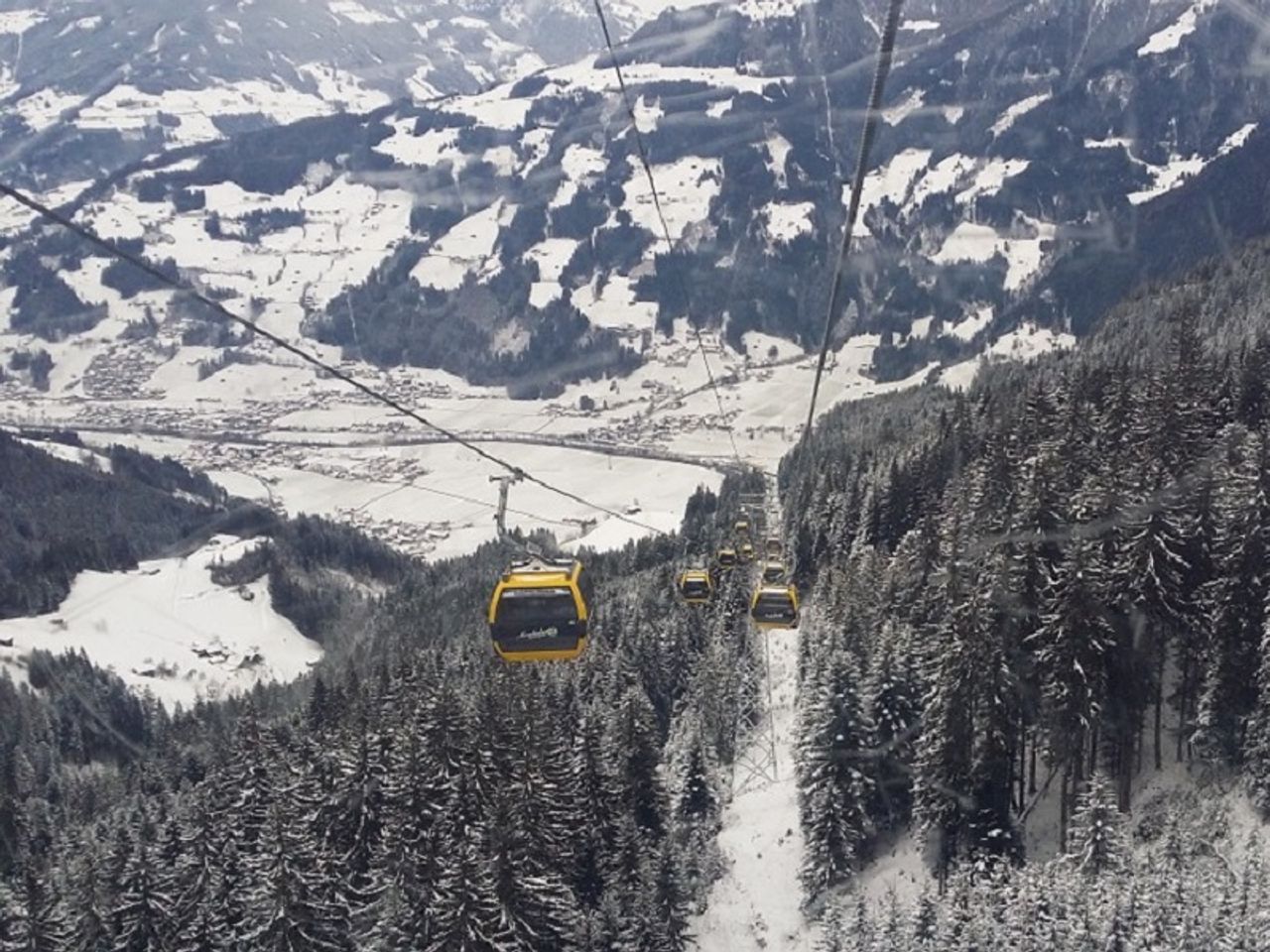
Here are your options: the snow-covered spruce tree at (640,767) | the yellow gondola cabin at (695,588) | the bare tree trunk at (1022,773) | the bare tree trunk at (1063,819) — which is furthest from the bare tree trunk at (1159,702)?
the yellow gondola cabin at (695,588)

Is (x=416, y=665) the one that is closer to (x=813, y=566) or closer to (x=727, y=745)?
(x=727, y=745)

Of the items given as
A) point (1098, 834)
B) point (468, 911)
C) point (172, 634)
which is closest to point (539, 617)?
point (468, 911)

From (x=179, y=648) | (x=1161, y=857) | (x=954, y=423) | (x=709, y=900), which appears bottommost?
(x=179, y=648)

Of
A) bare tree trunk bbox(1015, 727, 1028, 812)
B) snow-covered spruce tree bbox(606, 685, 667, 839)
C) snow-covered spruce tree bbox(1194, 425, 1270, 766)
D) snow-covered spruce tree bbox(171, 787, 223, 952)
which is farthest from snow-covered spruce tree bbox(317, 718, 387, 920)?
snow-covered spruce tree bbox(1194, 425, 1270, 766)

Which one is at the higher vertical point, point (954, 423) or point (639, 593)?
point (954, 423)

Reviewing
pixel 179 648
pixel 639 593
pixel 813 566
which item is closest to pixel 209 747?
pixel 639 593

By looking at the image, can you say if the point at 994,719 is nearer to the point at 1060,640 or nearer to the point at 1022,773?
the point at 1060,640

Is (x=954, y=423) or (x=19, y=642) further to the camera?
(x=19, y=642)
